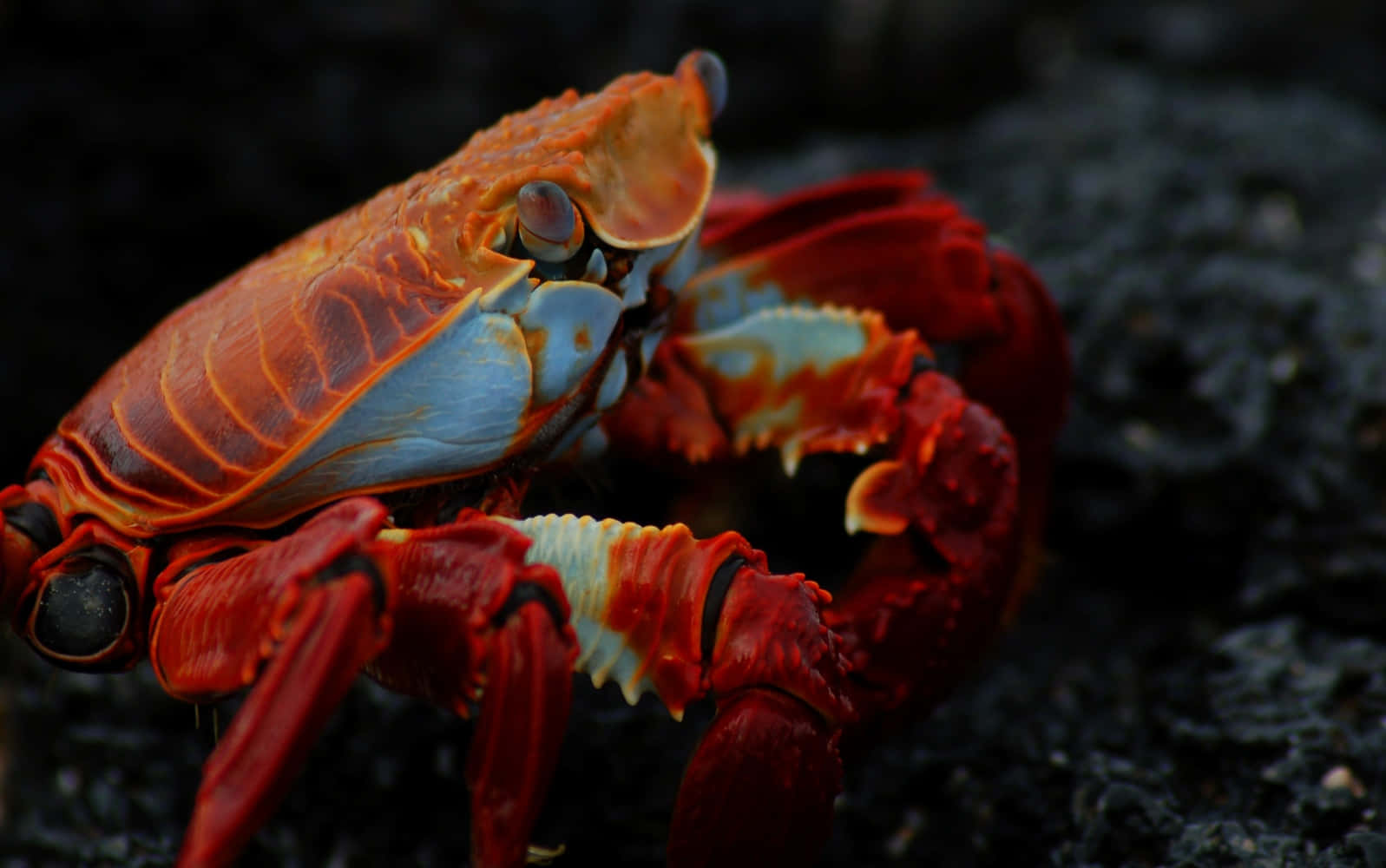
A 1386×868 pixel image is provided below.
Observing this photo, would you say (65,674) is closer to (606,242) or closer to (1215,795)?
(606,242)

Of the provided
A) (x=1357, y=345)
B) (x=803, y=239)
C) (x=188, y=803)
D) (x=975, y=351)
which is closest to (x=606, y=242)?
(x=803, y=239)

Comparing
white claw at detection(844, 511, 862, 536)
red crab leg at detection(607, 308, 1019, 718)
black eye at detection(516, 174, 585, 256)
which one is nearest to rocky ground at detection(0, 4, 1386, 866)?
red crab leg at detection(607, 308, 1019, 718)

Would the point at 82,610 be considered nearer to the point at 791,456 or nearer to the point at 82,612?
the point at 82,612

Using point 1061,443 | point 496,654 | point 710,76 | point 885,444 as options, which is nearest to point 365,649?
point 496,654

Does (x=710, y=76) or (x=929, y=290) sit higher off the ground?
(x=710, y=76)

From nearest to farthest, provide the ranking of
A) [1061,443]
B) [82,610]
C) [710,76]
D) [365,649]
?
[365,649], [82,610], [710,76], [1061,443]

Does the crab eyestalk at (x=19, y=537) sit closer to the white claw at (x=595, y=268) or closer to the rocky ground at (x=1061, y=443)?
the rocky ground at (x=1061, y=443)

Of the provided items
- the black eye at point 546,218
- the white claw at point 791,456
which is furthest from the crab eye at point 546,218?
the white claw at point 791,456
